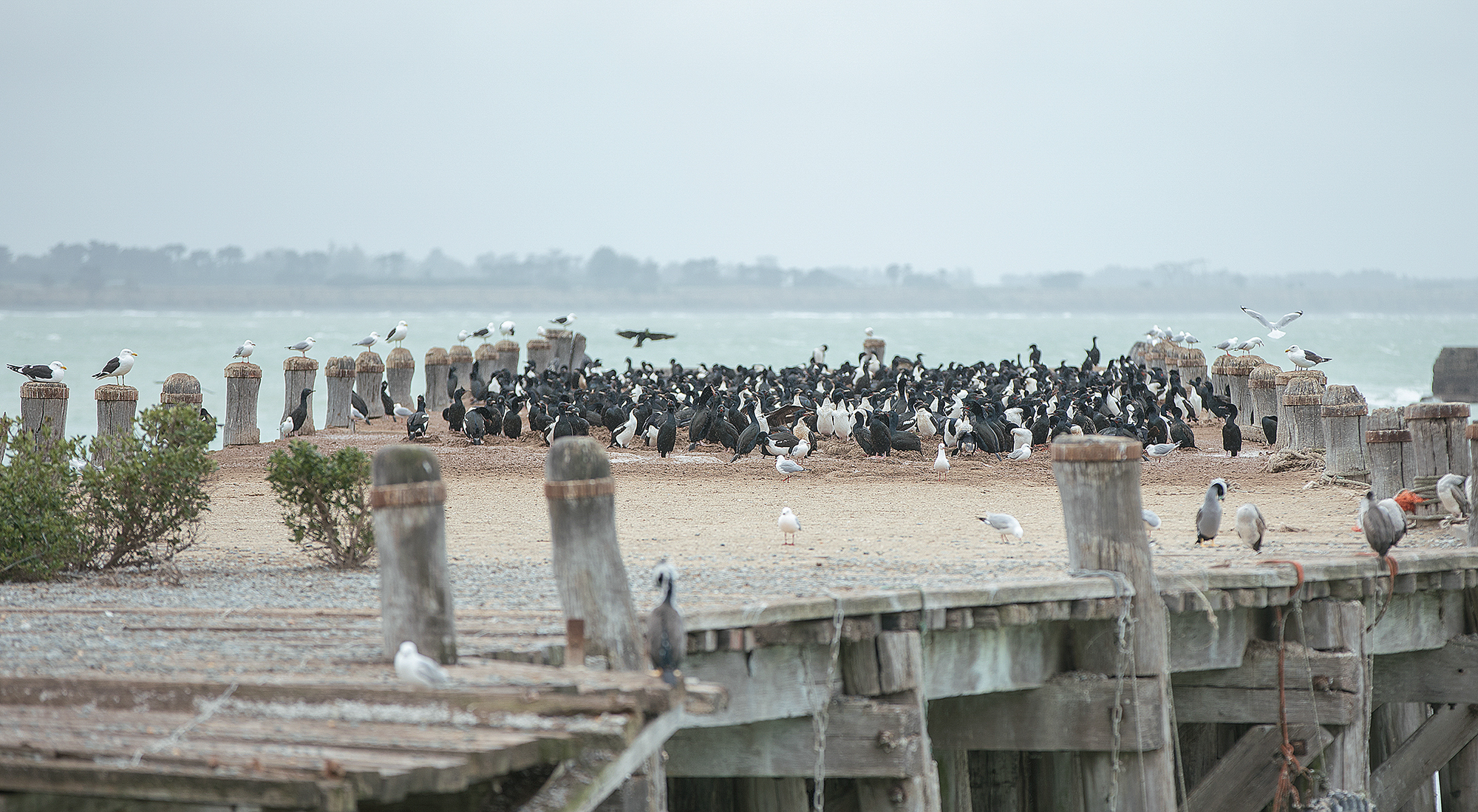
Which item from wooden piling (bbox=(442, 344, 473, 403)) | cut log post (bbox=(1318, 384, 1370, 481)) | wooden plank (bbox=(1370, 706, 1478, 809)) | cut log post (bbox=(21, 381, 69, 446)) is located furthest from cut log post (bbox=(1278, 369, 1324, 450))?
wooden piling (bbox=(442, 344, 473, 403))

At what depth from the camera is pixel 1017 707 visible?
8766 mm

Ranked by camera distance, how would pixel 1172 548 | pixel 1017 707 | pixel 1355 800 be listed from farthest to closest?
pixel 1172 548, pixel 1355 800, pixel 1017 707

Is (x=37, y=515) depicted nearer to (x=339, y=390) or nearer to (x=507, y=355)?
(x=339, y=390)

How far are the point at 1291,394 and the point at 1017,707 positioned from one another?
1199 cm

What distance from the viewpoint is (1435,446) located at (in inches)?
484

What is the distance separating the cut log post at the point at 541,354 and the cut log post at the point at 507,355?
0.41 m

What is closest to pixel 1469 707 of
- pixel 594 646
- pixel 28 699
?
pixel 594 646

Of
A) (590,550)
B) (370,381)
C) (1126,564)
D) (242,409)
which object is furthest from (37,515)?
(370,381)

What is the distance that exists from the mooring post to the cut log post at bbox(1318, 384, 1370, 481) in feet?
28.6

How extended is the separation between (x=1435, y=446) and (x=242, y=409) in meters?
16.7

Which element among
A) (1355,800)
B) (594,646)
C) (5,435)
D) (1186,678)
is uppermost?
(5,435)

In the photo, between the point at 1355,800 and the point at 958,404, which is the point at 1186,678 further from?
the point at 958,404

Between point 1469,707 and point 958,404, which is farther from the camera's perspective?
point 958,404

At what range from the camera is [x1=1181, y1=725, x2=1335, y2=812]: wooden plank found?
9.45 m
